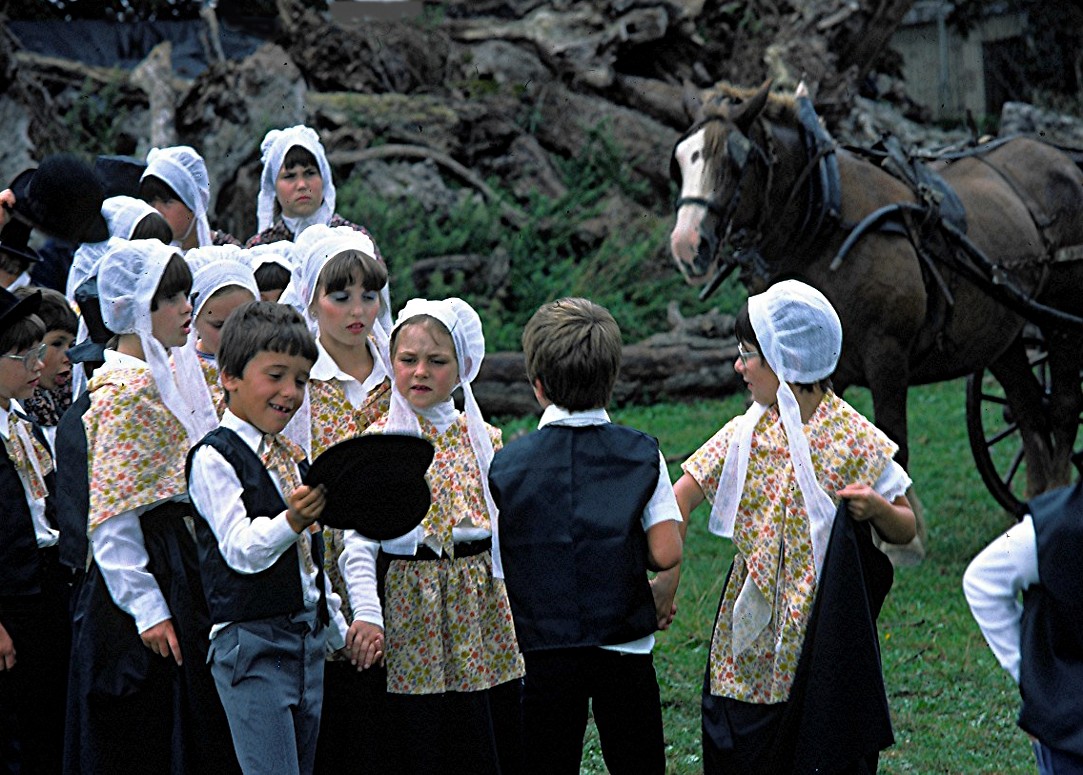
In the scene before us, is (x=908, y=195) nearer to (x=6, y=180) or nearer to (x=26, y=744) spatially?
(x=26, y=744)

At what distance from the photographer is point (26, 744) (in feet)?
13.6

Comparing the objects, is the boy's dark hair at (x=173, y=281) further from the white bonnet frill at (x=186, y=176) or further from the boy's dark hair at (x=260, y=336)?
the white bonnet frill at (x=186, y=176)

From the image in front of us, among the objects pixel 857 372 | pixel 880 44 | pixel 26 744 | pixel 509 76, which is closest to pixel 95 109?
pixel 509 76

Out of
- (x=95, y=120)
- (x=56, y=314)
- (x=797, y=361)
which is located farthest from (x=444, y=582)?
(x=95, y=120)

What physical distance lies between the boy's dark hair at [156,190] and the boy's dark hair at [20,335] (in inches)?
61.7

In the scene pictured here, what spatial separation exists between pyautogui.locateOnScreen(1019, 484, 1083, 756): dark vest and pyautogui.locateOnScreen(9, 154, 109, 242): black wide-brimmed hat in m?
3.36

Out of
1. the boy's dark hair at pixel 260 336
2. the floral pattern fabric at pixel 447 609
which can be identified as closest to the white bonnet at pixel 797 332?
the floral pattern fabric at pixel 447 609

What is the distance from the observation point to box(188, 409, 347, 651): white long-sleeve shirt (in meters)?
3.18

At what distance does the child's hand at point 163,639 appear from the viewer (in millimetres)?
3512

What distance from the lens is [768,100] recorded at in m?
6.60

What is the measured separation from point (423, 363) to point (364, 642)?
2.52ft

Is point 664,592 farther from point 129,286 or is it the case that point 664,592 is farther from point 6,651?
point 6,651

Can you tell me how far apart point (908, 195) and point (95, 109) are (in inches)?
327

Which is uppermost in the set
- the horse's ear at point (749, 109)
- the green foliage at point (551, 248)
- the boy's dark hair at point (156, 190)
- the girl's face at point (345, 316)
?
the horse's ear at point (749, 109)
